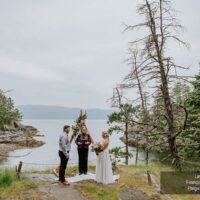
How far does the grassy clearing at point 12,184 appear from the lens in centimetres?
1459

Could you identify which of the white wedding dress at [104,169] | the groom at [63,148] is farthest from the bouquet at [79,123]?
the white wedding dress at [104,169]

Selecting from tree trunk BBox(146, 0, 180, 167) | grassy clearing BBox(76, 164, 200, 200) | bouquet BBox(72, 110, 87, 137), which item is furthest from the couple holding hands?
tree trunk BBox(146, 0, 180, 167)

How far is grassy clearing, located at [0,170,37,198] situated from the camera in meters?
14.6

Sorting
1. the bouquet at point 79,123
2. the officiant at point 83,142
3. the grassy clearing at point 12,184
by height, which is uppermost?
the bouquet at point 79,123

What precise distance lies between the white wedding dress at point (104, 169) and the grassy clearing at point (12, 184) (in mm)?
2856

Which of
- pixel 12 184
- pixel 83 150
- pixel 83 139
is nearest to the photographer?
pixel 12 184

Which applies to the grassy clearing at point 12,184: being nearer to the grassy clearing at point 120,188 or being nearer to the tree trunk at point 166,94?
the grassy clearing at point 120,188

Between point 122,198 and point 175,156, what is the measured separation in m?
4.77

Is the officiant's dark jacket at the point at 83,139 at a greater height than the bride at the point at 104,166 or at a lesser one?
greater

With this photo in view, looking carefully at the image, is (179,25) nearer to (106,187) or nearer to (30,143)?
(106,187)

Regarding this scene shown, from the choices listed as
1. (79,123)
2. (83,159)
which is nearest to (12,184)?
(83,159)

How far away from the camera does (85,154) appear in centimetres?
1753

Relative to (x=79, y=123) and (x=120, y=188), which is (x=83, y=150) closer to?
(x=79, y=123)

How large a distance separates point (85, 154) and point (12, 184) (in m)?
3.66
